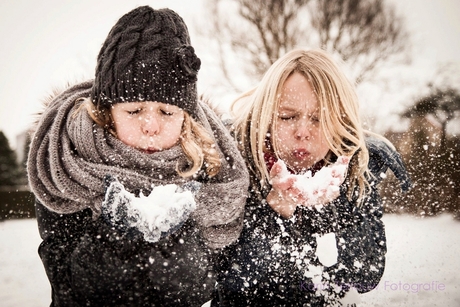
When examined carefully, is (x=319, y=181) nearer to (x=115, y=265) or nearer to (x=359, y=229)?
(x=359, y=229)

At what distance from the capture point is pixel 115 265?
966mm

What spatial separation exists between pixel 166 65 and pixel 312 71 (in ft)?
1.48

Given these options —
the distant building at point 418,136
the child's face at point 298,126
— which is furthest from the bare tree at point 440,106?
the child's face at point 298,126

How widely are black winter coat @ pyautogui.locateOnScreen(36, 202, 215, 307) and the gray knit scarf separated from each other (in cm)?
7

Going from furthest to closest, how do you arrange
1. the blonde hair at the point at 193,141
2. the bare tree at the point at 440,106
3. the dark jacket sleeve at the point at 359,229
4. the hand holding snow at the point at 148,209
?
1. the bare tree at the point at 440,106
2. the dark jacket sleeve at the point at 359,229
3. the blonde hair at the point at 193,141
4. the hand holding snow at the point at 148,209

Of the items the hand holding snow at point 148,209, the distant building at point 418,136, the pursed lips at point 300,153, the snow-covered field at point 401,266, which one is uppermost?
the pursed lips at point 300,153

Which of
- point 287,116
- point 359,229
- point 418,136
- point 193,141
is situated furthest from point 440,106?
point 193,141

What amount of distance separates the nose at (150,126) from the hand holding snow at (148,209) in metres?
0.14

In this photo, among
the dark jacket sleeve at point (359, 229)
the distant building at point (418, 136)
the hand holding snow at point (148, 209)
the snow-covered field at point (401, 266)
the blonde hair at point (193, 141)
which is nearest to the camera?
the hand holding snow at point (148, 209)

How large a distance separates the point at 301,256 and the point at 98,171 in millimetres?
619

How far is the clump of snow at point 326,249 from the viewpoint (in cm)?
117

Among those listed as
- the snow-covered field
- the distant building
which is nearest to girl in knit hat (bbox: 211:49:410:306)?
the snow-covered field

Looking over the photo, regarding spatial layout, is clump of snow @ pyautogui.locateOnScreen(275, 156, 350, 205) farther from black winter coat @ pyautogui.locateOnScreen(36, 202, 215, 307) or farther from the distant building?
the distant building

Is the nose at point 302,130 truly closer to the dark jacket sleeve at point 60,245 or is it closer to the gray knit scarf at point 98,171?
the gray knit scarf at point 98,171
